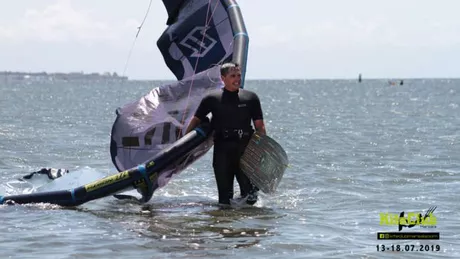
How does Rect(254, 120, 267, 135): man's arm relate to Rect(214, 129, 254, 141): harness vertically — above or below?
above

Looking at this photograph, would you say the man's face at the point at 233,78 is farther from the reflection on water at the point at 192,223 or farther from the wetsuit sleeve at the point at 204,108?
the reflection on water at the point at 192,223

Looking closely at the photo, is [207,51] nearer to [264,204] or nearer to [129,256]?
[264,204]

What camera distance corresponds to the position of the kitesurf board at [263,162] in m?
10.5

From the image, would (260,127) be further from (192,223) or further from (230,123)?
(192,223)

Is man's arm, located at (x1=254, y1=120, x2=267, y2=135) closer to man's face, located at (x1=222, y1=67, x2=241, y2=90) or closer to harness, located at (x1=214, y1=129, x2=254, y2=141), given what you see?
harness, located at (x1=214, y1=129, x2=254, y2=141)

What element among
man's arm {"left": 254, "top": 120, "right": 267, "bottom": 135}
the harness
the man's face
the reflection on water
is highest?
the man's face

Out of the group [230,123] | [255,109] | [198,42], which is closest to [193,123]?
[230,123]

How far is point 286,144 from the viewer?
23812 mm

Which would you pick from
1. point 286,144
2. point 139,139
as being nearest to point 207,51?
point 139,139

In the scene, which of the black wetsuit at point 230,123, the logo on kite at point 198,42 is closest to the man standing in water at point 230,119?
the black wetsuit at point 230,123

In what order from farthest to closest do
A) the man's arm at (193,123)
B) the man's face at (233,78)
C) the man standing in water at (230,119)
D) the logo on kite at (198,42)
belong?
the logo on kite at (198,42) < the man's arm at (193,123) < the man standing in water at (230,119) < the man's face at (233,78)

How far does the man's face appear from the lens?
1034 centimetres

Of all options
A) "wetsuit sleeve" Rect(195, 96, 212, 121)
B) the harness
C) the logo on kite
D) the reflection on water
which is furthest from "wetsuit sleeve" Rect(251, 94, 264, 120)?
the logo on kite

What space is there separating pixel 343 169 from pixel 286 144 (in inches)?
279
